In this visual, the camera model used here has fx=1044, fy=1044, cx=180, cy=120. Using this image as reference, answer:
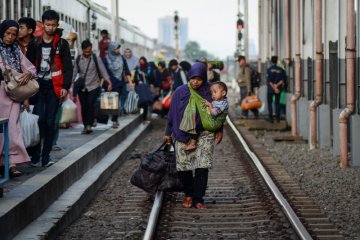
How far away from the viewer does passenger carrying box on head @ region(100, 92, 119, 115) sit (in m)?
19.7

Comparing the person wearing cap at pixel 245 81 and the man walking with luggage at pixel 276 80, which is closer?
the man walking with luggage at pixel 276 80

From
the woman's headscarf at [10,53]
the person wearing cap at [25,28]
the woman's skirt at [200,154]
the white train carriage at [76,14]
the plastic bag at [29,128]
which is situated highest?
the white train carriage at [76,14]

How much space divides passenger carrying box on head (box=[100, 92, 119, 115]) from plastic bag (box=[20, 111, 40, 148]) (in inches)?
313

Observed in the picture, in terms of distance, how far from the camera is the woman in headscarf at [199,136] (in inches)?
417

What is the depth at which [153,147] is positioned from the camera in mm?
20312

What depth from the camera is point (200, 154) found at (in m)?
10.7

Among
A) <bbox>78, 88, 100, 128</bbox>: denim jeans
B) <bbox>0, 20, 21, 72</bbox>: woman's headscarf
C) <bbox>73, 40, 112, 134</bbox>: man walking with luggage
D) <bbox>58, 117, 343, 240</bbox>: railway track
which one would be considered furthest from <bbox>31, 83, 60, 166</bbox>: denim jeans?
<bbox>78, 88, 100, 128</bbox>: denim jeans

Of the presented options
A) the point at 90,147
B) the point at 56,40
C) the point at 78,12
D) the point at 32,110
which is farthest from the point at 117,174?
the point at 78,12

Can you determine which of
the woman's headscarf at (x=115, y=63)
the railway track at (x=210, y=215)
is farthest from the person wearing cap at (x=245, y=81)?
the railway track at (x=210, y=215)

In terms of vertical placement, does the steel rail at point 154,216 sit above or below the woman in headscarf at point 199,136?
below

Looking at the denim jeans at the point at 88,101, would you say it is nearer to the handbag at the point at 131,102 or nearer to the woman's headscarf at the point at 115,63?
the woman's headscarf at the point at 115,63

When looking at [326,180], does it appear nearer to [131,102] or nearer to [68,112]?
[68,112]

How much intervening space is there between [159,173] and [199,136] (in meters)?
0.83

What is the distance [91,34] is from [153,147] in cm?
950
